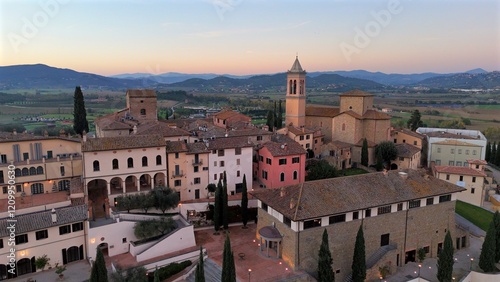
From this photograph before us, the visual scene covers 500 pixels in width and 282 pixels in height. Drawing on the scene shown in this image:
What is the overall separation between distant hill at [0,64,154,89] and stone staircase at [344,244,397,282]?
98476 mm

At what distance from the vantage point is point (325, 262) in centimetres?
2280

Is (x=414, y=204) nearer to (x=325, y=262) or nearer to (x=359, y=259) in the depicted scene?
(x=359, y=259)

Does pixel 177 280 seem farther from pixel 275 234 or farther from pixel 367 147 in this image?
pixel 367 147

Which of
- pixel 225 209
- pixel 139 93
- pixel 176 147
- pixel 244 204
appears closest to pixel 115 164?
pixel 176 147

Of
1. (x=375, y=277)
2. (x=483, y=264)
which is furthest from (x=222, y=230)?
(x=483, y=264)

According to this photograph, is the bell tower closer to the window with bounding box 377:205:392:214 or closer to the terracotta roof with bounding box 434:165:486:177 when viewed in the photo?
the terracotta roof with bounding box 434:165:486:177

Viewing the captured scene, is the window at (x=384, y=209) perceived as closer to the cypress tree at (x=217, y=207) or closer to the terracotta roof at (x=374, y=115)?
the cypress tree at (x=217, y=207)

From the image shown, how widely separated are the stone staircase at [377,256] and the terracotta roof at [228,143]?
55.0 feet

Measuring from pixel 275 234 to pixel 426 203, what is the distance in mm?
12470

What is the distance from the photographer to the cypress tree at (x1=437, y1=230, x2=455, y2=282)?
950 inches

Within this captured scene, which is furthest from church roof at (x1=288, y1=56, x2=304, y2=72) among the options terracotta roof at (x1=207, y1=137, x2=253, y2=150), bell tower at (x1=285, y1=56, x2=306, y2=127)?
terracotta roof at (x1=207, y1=137, x2=253, y2=150)

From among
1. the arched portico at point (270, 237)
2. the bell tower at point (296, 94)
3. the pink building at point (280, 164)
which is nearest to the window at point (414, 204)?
the arched portico at point (270, 237)

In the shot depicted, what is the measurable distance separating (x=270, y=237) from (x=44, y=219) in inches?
621

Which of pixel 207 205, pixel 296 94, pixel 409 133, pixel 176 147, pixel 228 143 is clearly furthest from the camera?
pixel 296 94
